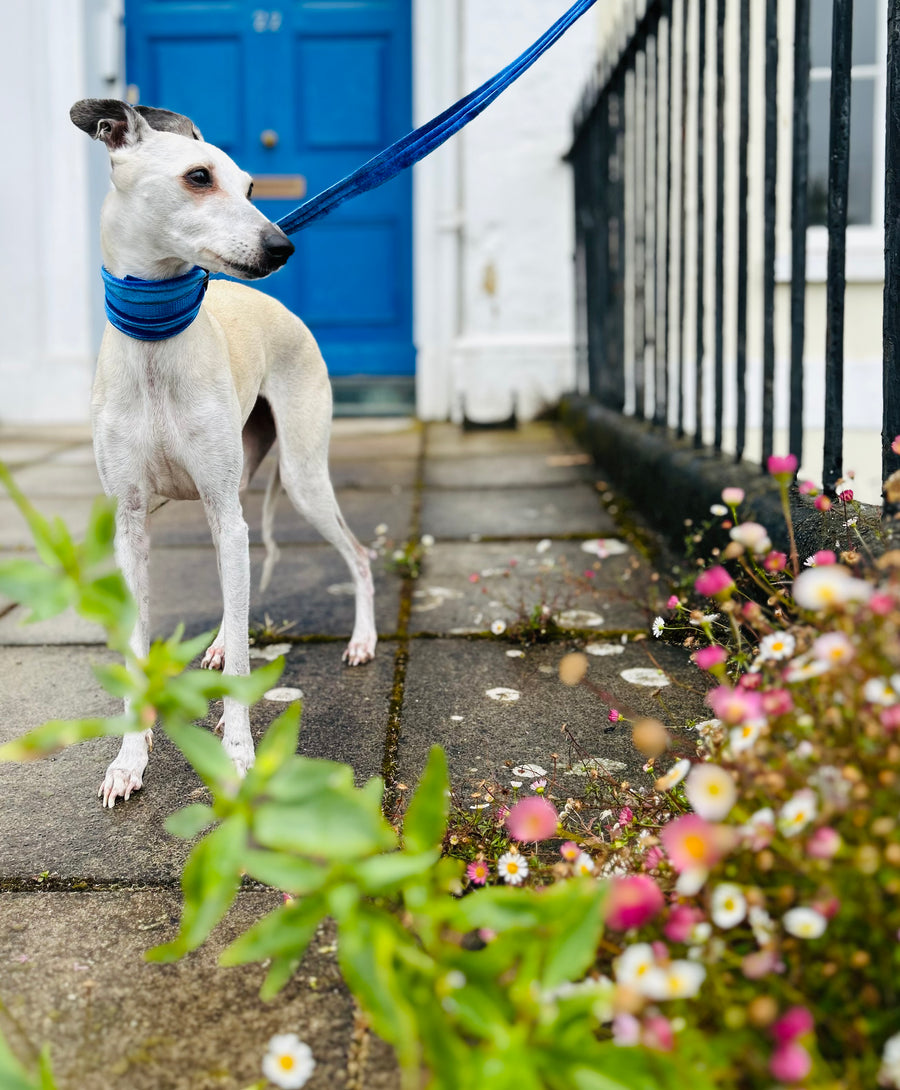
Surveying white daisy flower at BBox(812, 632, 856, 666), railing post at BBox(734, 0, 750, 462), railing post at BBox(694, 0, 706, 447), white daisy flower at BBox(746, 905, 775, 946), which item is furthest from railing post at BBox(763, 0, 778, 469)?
white daisy flower at BBox(746, 905, 775, 946)

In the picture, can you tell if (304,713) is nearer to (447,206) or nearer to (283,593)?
(283,593)

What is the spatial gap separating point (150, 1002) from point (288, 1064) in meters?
0.30

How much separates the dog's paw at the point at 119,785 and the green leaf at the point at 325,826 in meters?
1.18

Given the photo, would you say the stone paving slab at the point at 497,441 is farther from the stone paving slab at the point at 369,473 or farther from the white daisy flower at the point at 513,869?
the white daisy flower at the point at 513,869

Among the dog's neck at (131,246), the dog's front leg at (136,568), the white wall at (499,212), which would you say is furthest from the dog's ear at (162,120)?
the white wall at (499,212)

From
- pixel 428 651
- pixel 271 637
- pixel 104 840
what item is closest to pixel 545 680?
pixel 428 651

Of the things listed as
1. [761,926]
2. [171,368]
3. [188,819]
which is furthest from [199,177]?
[761,926]

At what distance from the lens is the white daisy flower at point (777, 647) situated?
4.35ft

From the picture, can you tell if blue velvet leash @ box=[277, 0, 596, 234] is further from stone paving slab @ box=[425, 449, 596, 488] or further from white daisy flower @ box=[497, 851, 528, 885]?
stone paving slab @ box=[425, 449, 596, 488]

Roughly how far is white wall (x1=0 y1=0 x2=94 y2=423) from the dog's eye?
5.40m

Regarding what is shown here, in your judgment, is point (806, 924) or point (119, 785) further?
point (119, 785)

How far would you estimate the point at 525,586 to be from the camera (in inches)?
135

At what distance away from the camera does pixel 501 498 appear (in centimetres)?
480

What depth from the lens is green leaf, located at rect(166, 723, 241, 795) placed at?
999mm
